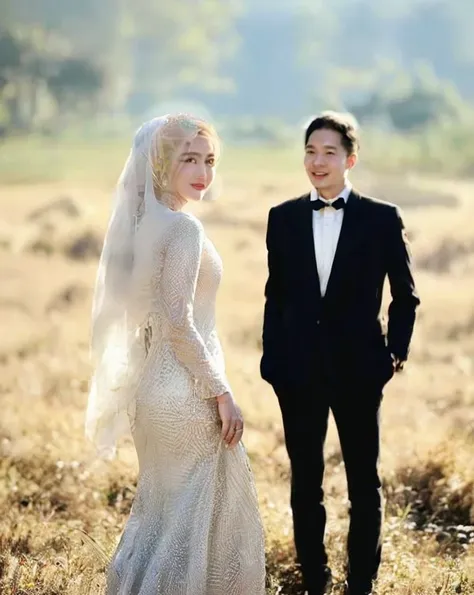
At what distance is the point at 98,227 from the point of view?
15.4 m

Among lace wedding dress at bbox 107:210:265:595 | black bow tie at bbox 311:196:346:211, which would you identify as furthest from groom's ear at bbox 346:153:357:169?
lace wedding dress at bbox 107:210:265:595

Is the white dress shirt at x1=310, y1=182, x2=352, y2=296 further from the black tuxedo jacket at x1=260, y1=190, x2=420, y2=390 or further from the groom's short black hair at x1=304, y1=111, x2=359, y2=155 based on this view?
the groom's short black hair at x1=304, y1=111, x2=359, y2=155

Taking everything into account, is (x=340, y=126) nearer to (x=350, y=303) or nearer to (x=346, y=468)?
(x=350, y=303)

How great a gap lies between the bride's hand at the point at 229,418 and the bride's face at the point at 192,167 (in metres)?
0.63

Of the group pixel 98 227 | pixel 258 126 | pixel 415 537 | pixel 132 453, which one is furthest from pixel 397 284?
pixel 258 126

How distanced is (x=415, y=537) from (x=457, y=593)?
0.71 meters

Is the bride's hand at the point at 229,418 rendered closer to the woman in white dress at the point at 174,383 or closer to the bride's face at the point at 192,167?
the woman in white dress at the point at 174,383

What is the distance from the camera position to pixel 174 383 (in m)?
3.13

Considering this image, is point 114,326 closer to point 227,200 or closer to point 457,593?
point 457,593

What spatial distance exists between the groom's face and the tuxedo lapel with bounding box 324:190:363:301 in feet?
0.35

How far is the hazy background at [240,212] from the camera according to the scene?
14.5ft

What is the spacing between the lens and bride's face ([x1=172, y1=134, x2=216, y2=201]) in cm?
304

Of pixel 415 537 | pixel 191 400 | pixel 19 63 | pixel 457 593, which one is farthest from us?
pixel 19 63

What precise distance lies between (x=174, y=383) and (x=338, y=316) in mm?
649
